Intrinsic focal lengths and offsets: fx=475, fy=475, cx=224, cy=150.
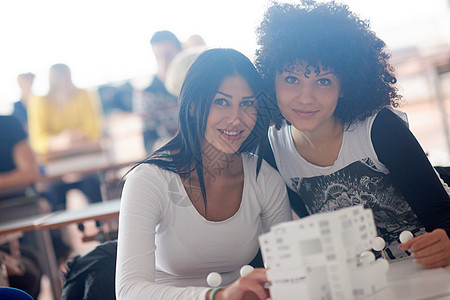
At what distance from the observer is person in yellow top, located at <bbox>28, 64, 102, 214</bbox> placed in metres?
4.04

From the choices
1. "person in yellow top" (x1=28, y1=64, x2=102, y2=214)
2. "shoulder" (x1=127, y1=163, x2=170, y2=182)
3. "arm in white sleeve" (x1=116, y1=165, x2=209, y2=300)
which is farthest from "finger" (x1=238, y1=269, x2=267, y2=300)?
"person in yellow top" (x1=28, y1=64, x2=102, y2=214)

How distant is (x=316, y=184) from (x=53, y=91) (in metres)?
3.26

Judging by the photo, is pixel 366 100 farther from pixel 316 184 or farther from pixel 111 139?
pixel 111 139

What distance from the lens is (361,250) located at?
83 centimetres

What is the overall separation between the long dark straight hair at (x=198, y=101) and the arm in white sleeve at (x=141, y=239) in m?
0.08

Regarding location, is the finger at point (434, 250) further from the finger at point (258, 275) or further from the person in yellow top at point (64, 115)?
the person in yellow top at point (64, 115)

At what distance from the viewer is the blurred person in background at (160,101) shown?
369cm

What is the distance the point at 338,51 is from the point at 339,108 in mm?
174

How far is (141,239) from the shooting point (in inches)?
45.7

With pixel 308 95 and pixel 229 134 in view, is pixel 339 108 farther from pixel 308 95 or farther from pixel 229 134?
pixel 229 134

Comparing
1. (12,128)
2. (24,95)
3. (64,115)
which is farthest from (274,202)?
(24,95)

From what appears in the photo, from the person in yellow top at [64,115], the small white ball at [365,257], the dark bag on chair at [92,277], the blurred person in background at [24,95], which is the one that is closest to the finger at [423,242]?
the small white ball at [365,257]

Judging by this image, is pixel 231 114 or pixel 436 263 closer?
pixel 436 263

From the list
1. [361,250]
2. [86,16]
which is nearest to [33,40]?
[86,16]
